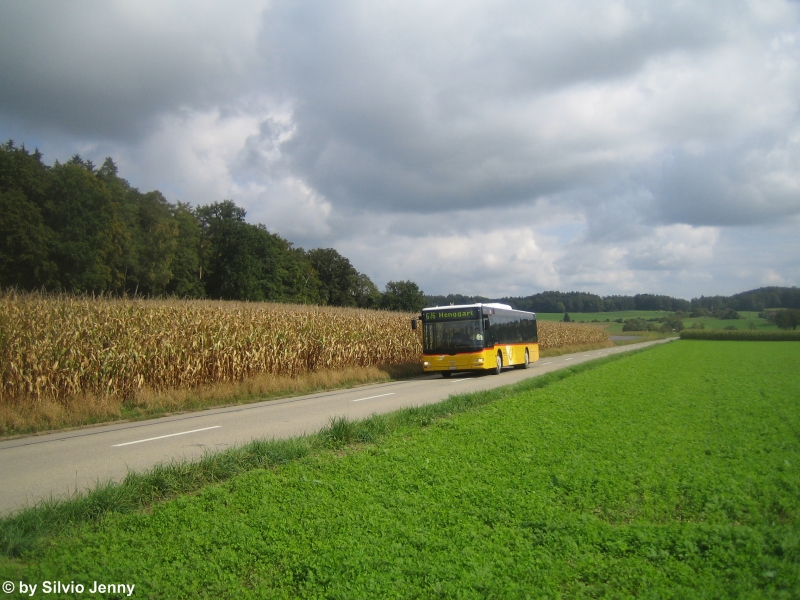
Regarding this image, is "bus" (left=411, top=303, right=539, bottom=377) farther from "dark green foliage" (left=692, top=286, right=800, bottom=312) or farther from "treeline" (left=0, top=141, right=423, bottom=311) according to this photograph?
"dark green foliage" (left=692, top=286, right=800, bottom=312)

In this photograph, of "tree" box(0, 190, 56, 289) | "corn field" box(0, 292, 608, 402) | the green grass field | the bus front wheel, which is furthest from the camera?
"tree" box(0, 190, 56, 289)

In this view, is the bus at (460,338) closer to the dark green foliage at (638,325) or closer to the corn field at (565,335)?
the corn field at (565,335)

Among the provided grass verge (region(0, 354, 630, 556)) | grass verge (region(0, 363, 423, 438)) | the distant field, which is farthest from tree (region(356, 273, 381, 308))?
grass verge (region(0, 354, 630, 556))

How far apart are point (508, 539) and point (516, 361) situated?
26102mm

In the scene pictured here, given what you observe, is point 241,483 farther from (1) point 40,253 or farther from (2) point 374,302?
(2) point 374,302

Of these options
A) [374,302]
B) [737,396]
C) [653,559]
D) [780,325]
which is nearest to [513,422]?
[653,559]

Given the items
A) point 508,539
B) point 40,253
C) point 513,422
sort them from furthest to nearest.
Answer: point 40,253, point 513,422, point 508,539

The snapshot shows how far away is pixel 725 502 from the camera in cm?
538

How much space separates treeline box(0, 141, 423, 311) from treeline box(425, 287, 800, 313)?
15.0 metres

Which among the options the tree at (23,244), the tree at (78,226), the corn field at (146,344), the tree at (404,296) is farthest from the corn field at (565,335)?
the tree at (23,244)

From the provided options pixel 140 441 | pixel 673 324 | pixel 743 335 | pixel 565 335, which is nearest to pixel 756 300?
pixel 673 324

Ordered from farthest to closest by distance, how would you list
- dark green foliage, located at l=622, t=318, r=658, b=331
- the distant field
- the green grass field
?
1. dark green foliage, located at l=622, t=318, r=658, b=331
2. the distant field
3. the green grass field

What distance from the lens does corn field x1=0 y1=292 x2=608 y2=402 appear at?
1432 centimetres

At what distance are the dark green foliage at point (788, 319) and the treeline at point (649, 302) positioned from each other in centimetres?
115
